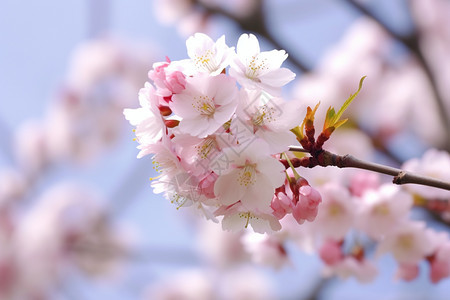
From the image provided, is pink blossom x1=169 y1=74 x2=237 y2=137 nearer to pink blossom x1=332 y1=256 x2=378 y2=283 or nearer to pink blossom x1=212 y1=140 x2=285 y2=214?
pink blossom x1=212 y1=140 x2=285 y2=214

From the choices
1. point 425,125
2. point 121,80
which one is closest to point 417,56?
point 425,125

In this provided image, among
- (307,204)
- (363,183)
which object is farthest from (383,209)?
(307,204)

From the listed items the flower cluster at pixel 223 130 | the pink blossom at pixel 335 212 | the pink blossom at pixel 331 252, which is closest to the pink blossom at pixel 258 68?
the flower cluster at pixel 223 130

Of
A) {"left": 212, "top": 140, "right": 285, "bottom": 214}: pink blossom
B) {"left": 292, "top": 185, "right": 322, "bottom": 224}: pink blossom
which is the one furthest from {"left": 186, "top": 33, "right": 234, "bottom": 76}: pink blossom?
{"left": 292, "top": 185, "right": 322, "bottom": 224}: pink blossom

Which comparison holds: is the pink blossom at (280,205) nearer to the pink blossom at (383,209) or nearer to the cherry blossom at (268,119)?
the cherry blossom at (268,119)

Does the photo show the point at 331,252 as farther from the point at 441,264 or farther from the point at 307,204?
the point at 307,204
